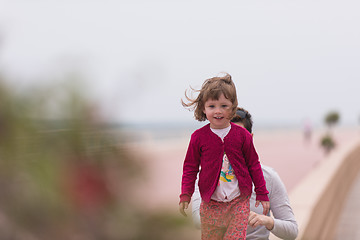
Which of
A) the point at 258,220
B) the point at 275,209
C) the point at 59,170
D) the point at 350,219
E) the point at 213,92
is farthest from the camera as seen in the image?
the point at 350,219

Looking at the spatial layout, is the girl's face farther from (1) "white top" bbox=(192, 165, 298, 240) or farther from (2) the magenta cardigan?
(1) "white top" bbox=(192, 165, 298, 240)

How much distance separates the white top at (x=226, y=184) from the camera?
156cm

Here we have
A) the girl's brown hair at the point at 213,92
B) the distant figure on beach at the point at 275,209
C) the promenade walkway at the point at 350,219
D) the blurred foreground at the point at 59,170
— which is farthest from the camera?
the promenade walkway at the point at 350,219

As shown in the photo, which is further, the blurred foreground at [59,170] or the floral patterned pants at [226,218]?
the floral patterned pants at [226,218]

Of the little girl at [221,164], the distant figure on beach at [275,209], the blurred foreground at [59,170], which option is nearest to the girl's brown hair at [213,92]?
the little girl at [221,164]

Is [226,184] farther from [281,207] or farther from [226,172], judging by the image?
[281,207]

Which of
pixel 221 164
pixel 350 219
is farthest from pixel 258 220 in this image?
pixel 350 219

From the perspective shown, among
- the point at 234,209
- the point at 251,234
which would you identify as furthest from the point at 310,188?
the point at 234,209

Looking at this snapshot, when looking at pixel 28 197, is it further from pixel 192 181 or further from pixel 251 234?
pixel 251 234

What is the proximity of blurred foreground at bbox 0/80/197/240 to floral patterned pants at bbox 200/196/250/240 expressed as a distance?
1109 millimetres

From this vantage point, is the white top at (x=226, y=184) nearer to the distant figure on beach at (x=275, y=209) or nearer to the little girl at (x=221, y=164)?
the little girl at (x=221, y=164)

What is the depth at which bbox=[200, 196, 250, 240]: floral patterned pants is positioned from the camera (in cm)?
158

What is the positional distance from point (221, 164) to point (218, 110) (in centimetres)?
18

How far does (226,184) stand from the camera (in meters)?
1.57
